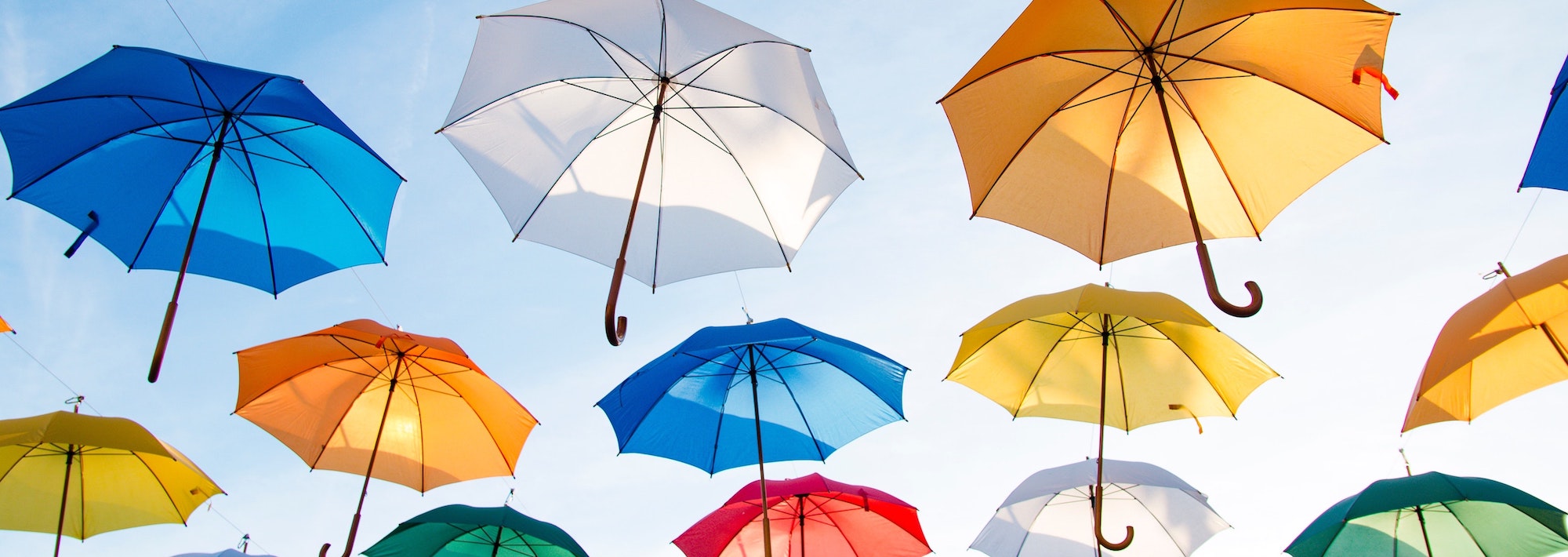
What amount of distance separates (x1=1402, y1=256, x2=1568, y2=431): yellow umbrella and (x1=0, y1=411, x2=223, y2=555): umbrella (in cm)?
936

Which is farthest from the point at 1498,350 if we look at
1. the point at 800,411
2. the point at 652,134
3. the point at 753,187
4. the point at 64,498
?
the point at 64,498

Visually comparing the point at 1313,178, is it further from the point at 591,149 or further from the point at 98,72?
the point at 98,72

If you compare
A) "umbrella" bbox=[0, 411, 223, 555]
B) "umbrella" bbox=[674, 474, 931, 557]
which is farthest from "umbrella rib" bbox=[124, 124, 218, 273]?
"umbrella" bbox=[674, 474, 931, 557]

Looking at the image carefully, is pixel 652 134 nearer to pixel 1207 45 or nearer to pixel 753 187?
pixel 753 187

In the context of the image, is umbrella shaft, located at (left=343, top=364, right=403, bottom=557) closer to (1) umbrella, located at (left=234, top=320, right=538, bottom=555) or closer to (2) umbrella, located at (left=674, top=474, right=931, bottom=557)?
(1) umbrella, located at (left=234, top=320, right=538, bottom=555)

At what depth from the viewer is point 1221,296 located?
4.76 metres

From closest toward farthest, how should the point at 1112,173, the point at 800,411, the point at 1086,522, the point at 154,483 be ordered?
the point at 1112,173 → the point at 154,483 → the point at 800,411 → the point at 1086,522

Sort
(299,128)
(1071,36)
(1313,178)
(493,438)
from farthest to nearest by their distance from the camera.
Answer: (493,438) → (299,128) → (1313,178) → (1071,36)

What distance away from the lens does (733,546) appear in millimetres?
8055

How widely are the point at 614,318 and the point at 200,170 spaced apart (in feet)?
11.6

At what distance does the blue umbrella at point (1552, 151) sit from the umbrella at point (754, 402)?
435 cm

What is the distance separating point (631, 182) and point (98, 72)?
3307mm

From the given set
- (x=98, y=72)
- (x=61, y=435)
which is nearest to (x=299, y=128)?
(x=98, y=72)

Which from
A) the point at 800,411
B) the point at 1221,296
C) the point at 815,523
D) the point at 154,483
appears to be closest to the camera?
the point at 1221,296
